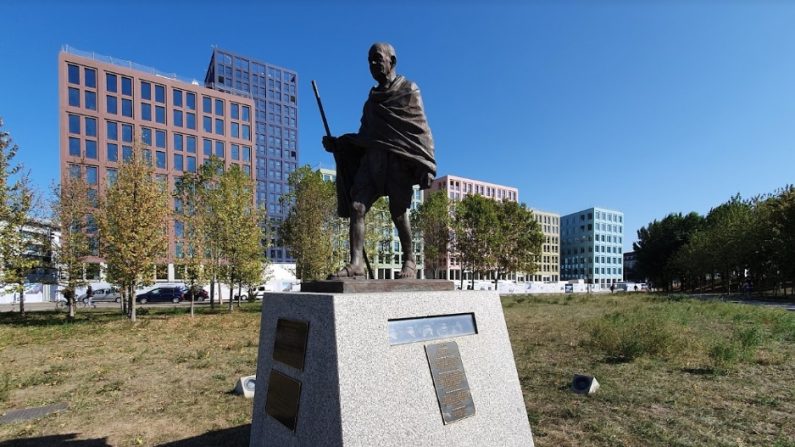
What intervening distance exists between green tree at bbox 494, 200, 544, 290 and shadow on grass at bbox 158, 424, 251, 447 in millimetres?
36789

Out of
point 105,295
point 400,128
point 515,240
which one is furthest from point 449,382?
point 105,295

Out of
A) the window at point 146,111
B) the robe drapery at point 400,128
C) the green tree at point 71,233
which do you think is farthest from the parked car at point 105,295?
the robe drapery at point 400,128

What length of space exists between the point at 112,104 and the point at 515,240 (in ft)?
158

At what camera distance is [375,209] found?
28.7 meters

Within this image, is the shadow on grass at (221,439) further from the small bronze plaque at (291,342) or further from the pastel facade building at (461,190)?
the pastel facade building at (461,190)

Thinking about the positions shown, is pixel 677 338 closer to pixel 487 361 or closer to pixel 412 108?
pixel 487 361

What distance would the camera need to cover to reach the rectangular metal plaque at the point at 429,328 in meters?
3.43

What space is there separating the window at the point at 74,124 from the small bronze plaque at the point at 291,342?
177 ft

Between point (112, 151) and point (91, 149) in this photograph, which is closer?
point (91, 149)

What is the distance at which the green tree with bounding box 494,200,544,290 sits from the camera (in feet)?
132

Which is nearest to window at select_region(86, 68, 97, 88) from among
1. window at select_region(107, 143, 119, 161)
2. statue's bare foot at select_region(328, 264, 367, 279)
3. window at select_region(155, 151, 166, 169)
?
window at select_region(107, 143, 119, 161)

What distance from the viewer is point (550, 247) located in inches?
4011

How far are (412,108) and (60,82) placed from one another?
5508 centimetres

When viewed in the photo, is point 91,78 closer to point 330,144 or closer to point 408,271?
point 330,144
